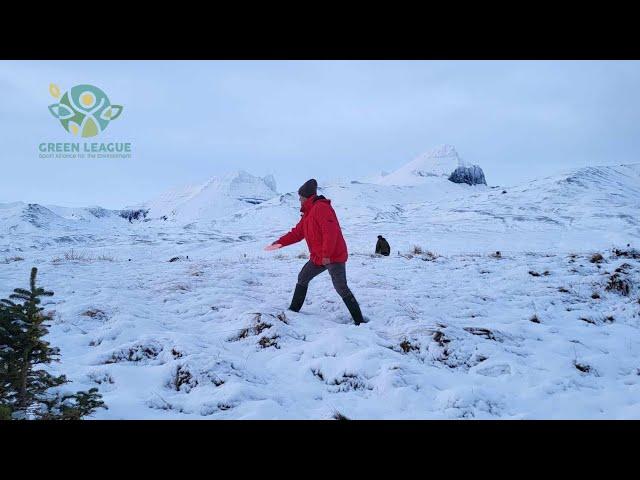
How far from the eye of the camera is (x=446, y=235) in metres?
34.3

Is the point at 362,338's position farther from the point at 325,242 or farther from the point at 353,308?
the point at 325,242

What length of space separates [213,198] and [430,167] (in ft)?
255

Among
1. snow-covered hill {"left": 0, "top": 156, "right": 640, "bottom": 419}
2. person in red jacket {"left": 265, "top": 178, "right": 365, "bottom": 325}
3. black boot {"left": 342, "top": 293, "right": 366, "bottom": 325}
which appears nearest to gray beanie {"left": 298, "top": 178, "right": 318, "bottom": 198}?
person in red jacket {"left": 265, "top": 178, "right": 365, "bottom": 325}

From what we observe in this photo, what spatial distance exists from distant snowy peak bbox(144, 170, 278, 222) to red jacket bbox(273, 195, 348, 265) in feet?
327

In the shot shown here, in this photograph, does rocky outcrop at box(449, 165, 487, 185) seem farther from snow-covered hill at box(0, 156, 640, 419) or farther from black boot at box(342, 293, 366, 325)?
black boot at box(342, 293, 366, 325)

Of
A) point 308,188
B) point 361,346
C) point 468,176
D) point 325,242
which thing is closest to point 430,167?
point 468,176

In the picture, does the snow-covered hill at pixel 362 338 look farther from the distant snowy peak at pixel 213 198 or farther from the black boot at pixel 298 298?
the distant snowy peak at pixel 213 198

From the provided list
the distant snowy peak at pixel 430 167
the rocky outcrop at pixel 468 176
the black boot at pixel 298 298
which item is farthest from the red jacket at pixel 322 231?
the rocky outcrop at pixel 468 176

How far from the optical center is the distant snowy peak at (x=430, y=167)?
139 meters

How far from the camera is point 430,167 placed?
150 m

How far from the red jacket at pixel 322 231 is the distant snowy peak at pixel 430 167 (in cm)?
12476

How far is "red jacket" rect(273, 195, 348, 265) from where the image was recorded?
6.16 metres
